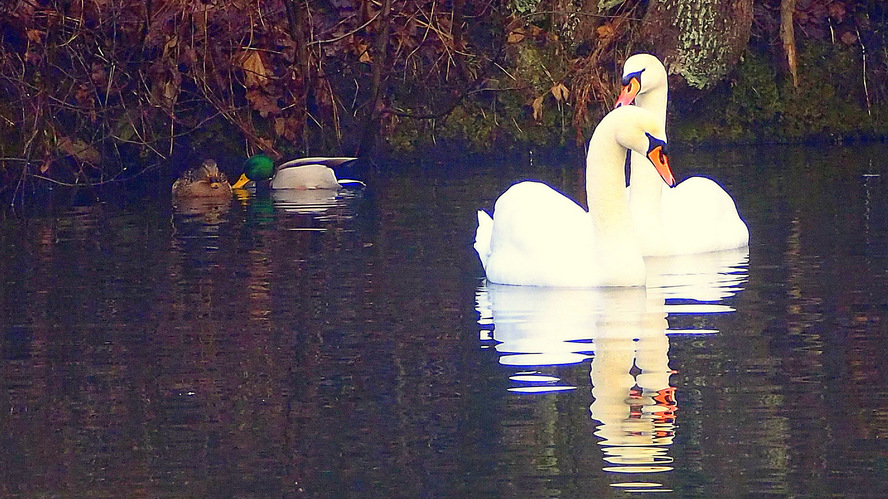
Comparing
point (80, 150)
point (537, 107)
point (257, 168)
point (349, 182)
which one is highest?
point (537, 107)

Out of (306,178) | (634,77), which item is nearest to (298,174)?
(306,178)

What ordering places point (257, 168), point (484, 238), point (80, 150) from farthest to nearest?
point (257, 168), point (80, 150), point (484, 238)

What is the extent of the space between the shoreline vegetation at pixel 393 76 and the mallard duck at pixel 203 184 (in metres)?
0.72

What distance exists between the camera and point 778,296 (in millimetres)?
8664

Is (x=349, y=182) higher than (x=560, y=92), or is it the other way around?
(x=560, y=92)

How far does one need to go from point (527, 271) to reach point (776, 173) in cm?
685

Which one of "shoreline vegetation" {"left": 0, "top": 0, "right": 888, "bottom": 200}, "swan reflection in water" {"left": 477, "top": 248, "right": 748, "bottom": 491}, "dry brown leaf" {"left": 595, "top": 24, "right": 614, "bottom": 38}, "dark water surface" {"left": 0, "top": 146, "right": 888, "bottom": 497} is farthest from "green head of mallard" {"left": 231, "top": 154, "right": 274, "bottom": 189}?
"swan reflection in water" {"left": 477, "top": 248, "right": 748, "bottom": 491}

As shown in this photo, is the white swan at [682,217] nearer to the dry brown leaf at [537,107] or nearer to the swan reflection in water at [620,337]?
the swan reflection in water at [620,337]

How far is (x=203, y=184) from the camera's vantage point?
15555 millimetres

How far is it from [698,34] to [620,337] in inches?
479

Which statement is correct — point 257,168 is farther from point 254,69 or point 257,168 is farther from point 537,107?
point 537,107

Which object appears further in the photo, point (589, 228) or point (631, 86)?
point (631, 86)

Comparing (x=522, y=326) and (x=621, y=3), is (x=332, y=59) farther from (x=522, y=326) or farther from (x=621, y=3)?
(x=522, y=326)

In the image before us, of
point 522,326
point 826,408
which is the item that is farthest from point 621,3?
point 826,408
